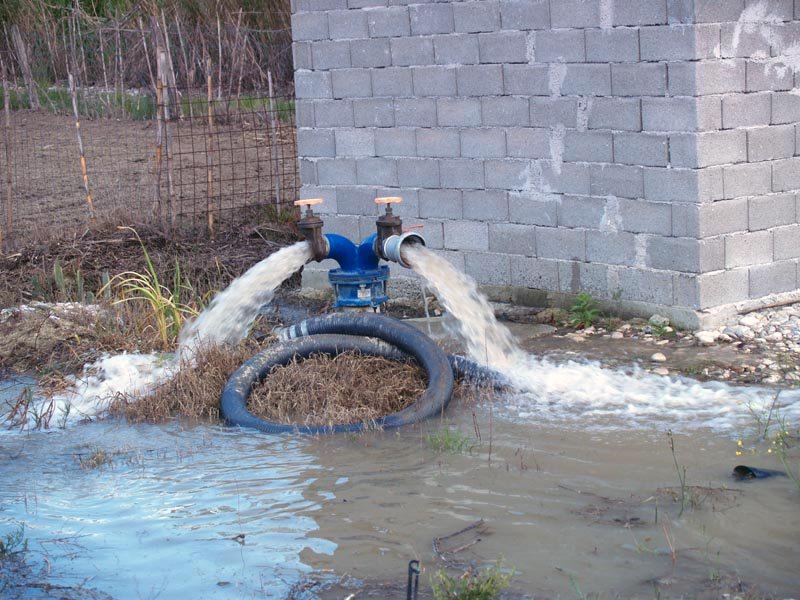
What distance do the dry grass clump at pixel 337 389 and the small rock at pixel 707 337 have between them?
6.35 ft

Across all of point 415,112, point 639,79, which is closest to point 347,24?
point 415,112

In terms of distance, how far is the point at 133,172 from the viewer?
43.1 ft

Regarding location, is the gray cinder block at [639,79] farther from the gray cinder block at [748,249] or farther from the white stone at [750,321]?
the white stone at [750,321]

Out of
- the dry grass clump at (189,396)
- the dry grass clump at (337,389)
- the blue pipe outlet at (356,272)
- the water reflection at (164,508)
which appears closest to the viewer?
the water reflection at (164,508)

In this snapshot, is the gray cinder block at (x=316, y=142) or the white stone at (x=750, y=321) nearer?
the white stone at (x=750, y=321)

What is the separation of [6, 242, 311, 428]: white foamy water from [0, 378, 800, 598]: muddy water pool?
58 centimetres

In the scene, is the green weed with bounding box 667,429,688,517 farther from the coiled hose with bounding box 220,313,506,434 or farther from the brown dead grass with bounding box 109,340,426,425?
the brown dead grass with bounding box 109,340,426,425

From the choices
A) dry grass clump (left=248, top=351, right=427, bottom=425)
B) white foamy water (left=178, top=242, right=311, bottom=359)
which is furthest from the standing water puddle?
white foamy water (left=178, top=242, right=311, bottom=359)

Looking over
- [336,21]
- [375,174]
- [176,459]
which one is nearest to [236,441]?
[176,459]

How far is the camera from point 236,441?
5770 mm

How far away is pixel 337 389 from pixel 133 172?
7.85 metres

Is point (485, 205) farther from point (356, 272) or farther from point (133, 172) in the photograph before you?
point (133, 172)

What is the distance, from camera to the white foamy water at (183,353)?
6.54 m

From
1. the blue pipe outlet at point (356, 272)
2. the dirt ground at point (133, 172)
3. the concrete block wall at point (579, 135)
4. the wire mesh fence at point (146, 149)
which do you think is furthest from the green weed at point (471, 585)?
the wire mesh fence at point (146, 149)
